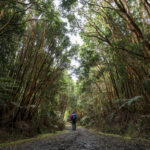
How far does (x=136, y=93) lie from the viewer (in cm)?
554

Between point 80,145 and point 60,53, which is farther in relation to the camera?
point 60,53

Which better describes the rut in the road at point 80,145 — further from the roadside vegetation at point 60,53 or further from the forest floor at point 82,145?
the roadside vegetation at point 60,53

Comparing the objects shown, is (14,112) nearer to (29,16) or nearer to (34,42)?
(34,42)

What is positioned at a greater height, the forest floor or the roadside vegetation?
the roadside vegetation

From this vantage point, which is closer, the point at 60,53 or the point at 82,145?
the point at 82,145

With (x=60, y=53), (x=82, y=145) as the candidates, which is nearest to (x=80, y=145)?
(x=82, y=145)

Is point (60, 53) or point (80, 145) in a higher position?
point (60, 53)

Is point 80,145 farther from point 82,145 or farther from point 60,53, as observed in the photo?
point 60,53

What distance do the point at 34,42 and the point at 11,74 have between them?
1.87m

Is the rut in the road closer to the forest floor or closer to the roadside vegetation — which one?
the forest floor

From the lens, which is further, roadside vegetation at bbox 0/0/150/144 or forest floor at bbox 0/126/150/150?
roadside vegetation at bbox 0/0/150/144

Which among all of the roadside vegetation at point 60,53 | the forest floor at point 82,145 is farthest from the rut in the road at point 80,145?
the roadside vegetation at point 60,53

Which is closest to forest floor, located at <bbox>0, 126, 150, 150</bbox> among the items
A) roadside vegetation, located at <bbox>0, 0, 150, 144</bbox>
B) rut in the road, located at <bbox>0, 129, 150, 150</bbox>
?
rut in the road, located at <bbox>0, 129, 150, 150</bbox>

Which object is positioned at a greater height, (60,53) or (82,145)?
(60,53)
